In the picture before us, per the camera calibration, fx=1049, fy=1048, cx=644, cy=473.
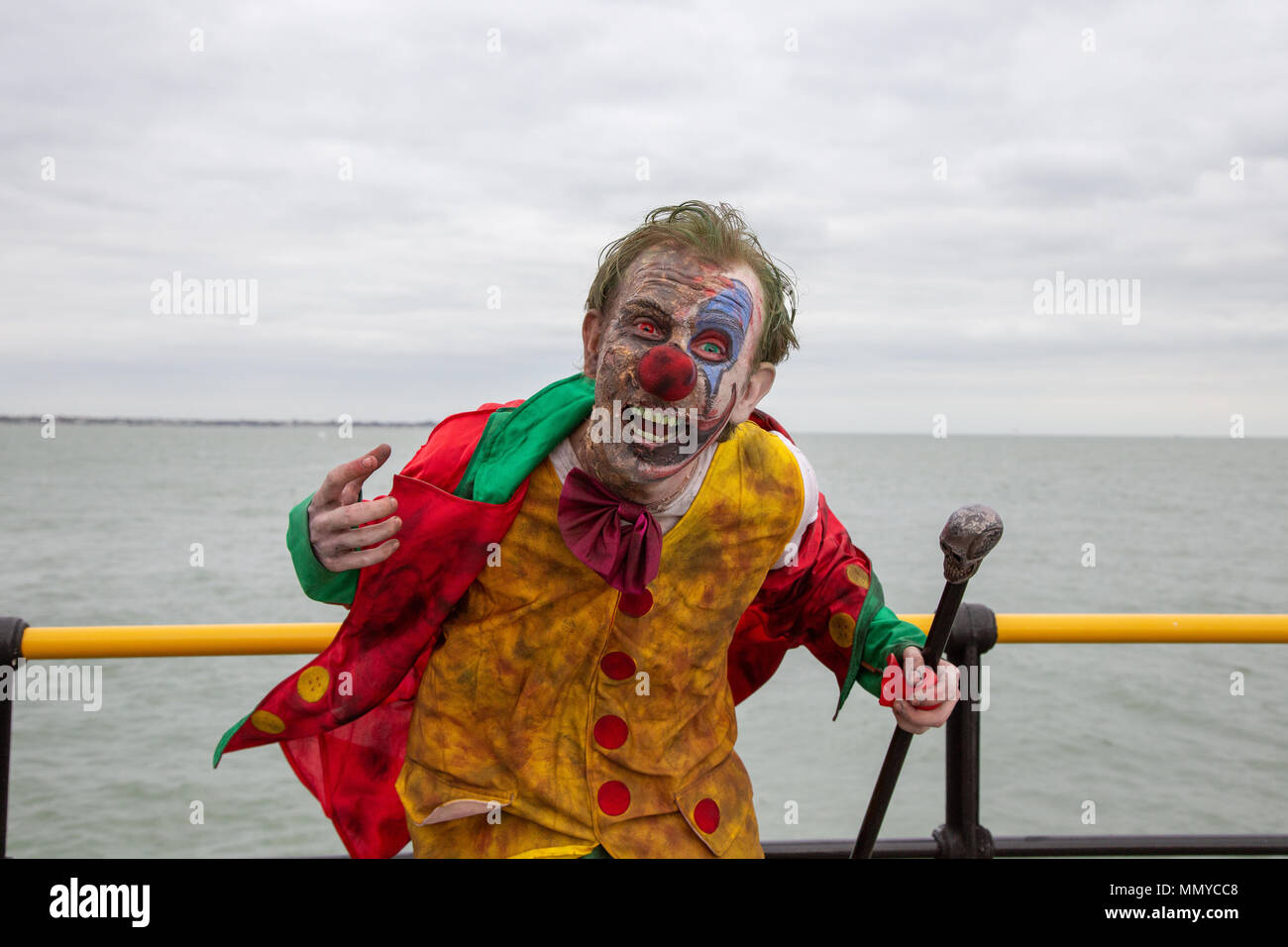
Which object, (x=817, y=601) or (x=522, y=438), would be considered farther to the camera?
(x=817, y=601)

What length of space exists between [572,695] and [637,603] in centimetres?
22

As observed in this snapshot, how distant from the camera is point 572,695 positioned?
1979 millimetres

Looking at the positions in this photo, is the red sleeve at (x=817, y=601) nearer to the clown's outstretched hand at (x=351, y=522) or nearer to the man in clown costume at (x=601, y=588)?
the man in clown costume at (x=601, y=588)

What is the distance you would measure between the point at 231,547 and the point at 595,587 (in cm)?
2134

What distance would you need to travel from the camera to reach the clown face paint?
1.77 meters

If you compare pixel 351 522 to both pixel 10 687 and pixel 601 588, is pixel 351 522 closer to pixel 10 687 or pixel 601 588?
pixel 601 588

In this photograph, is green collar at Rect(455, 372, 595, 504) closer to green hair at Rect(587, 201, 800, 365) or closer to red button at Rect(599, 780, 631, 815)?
green hair at Rect(587, 201, 800, 365)

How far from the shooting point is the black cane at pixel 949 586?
1743mm

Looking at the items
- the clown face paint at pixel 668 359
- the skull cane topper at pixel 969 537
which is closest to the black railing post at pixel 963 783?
the skull cane topper at pixel 969 537

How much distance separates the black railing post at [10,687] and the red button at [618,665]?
121 centimetres

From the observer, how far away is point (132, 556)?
19922 millimetres

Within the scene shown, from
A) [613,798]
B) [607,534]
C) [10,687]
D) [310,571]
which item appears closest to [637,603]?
[607,534]
